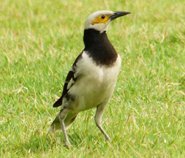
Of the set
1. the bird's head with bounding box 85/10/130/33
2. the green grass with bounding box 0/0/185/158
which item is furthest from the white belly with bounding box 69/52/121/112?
the green grass with bounding box 0/0/185/158

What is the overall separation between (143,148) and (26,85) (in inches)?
103

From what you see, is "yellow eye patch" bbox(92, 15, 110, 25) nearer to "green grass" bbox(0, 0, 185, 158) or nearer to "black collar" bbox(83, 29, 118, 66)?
"black collar" bbox(83, 29, 118, 66)

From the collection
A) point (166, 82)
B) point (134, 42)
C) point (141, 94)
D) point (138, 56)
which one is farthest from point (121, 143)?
point (134, 42)

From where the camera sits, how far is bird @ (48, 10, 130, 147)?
463 centimetres

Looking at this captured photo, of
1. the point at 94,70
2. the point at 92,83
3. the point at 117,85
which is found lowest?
the point at 117,85

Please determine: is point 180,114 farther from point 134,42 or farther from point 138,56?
point 134,42

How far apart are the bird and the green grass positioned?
0.37m

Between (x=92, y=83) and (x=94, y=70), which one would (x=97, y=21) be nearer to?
(x=94, y=70)

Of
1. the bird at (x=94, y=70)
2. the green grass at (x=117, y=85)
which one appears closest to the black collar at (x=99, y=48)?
the bird at (x=94, y=70)

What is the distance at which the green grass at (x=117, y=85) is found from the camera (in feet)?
15.9

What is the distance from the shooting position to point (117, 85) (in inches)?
253

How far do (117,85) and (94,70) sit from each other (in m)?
1.86

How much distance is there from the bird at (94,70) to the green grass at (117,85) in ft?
1.21

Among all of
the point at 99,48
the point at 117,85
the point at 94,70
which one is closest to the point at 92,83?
the point at 94,70
